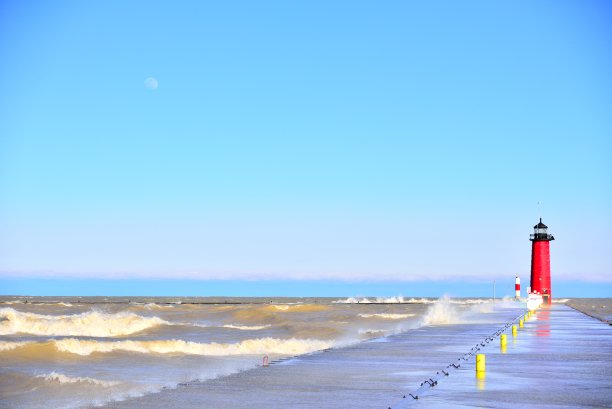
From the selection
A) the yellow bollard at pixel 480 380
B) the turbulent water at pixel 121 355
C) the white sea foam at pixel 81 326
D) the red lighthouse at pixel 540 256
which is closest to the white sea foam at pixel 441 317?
the turbulent water at pixel 121 355

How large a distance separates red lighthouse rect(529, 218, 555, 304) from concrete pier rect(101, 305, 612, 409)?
142ft

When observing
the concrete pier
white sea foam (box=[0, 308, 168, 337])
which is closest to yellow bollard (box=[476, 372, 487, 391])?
the concrete pier

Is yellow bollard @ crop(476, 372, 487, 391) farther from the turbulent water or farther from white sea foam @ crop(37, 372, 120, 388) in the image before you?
white sea foam @ crop(37, 372, 120, 388)

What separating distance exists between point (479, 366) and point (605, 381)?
2.07 meters

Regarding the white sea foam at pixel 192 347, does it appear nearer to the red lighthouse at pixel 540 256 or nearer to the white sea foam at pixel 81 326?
the white sea foam at pixel 81 326

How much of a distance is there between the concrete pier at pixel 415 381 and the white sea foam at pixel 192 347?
1108 centimetres

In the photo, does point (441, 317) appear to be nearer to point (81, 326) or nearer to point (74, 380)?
point (81, 326)

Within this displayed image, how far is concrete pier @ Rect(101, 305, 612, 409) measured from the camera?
11344mm

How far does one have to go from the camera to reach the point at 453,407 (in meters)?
10.9

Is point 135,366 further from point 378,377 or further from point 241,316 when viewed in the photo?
point 241,316

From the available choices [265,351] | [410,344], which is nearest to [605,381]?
[410,344]

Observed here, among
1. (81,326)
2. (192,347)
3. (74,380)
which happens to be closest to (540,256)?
(81,326)

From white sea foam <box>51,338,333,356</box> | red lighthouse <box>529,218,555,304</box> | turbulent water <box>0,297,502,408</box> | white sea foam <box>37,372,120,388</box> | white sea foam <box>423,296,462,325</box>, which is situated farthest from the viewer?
red lighthouse <box>529,218,555,304</box>

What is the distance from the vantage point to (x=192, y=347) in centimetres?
3431
